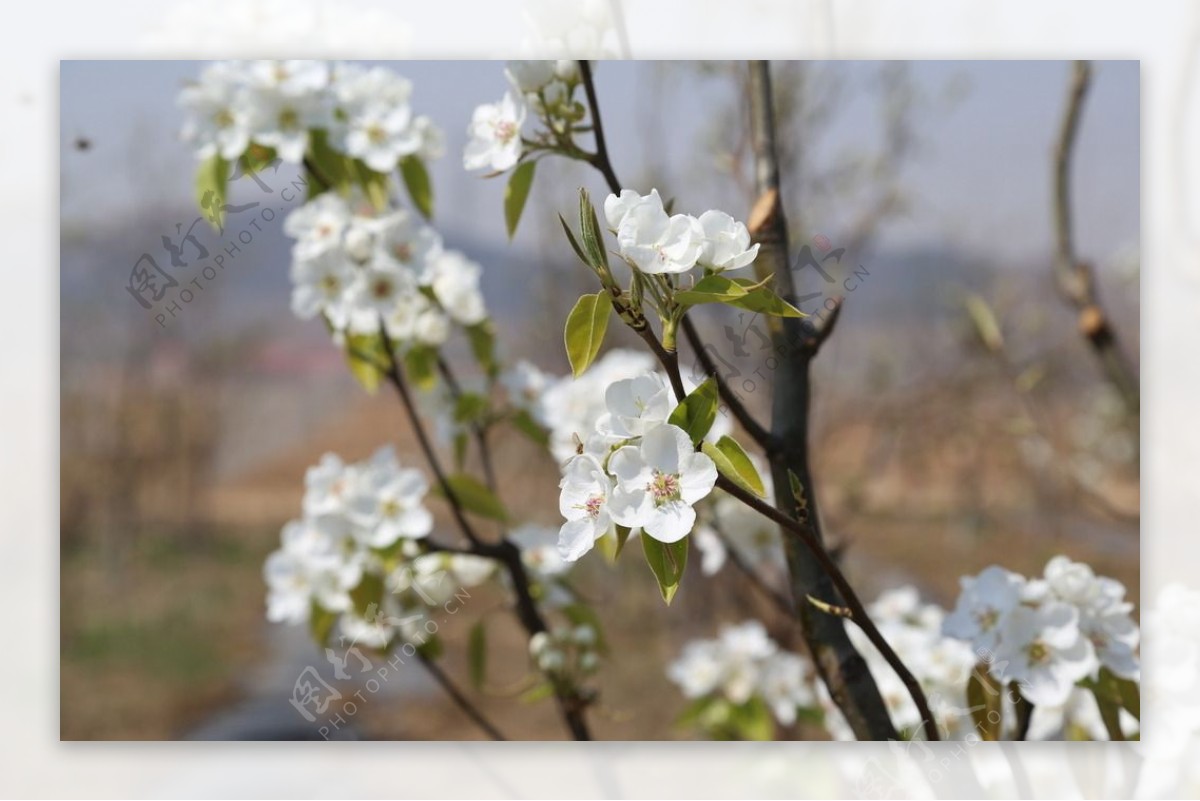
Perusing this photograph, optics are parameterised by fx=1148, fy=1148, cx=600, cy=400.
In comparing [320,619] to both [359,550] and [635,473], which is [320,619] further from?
[635,473]

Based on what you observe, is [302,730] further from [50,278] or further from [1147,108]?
[1147,108]

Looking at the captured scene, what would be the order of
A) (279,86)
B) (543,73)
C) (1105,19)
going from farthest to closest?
1. (1105,19)
2. (279,86)
3. (543,73)

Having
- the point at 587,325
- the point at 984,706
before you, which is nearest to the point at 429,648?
the point at 984,706

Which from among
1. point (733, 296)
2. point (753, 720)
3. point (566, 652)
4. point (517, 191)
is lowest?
point (753, 720)

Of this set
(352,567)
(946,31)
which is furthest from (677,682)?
(946,31)

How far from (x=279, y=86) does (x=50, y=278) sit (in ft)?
1.62

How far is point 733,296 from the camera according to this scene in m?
0.56

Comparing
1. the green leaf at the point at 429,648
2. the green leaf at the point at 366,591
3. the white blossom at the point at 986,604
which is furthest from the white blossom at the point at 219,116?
the white blossom at the point at 986,604

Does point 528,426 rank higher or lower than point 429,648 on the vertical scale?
higher

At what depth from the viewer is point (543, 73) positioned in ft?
2.71

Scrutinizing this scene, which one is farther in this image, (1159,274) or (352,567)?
(1159,274)

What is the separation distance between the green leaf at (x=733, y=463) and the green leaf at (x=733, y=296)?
7 cm

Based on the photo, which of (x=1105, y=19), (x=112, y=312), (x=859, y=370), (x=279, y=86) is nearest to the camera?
(x=279, y=86)

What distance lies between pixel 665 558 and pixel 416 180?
27.1 inches
